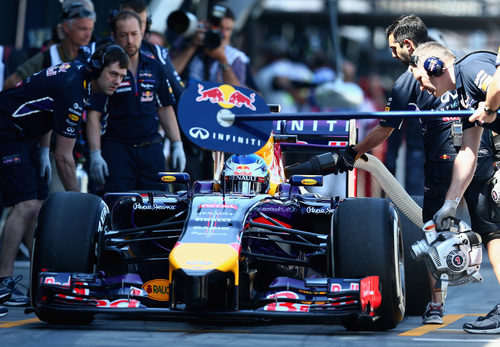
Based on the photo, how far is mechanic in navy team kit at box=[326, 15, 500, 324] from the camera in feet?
22.8

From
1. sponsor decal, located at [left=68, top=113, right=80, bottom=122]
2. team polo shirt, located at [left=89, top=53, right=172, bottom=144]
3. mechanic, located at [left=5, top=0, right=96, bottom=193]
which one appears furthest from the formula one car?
mechanic, located at [left=5, top=0, right=96, bottom=193]

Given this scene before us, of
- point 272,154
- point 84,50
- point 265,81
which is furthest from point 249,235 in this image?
point 265,81

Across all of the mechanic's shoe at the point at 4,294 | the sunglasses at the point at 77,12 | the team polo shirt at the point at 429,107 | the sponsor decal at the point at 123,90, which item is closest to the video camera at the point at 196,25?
the sunglasses at the point at 77,12

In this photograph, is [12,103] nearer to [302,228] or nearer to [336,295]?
[302,228]

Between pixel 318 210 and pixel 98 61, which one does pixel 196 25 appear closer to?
pixel 98 61

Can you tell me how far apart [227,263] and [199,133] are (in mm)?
1045

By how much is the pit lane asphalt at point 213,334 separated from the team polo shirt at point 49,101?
143 cm

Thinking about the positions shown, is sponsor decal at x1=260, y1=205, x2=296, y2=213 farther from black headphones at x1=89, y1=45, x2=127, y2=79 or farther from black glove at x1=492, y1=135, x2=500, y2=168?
black headphones at x1=89, y1=45, x2=127, y2=79

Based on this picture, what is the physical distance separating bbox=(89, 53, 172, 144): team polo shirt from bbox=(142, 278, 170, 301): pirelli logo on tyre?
2.57m

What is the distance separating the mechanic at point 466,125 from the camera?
662 cm

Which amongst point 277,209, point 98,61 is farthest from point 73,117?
point 277,209

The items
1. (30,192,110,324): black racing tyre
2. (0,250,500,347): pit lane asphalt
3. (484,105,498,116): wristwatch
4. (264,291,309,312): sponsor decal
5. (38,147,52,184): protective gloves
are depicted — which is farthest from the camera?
(38,147,52,184): protective gloves

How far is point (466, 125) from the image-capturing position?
6785 millimetres

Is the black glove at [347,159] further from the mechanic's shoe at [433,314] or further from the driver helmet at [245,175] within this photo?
the mechanic's shoe at [433,314]
